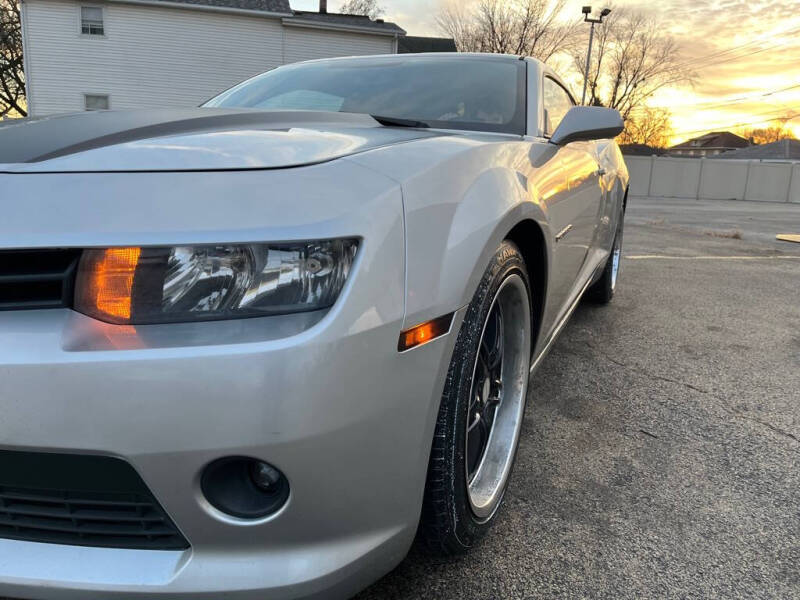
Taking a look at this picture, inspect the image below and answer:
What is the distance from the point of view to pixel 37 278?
998 mm

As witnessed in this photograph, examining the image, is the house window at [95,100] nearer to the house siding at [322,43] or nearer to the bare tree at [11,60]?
the house siding at [322,43]

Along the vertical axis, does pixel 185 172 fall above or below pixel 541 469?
above

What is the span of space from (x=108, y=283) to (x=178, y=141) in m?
0.44

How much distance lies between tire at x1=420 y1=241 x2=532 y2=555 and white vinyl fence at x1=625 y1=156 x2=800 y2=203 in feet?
96.3

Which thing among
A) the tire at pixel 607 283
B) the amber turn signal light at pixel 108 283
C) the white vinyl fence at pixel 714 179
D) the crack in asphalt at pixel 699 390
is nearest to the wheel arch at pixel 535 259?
the amber turn signal light at pixel 108 283

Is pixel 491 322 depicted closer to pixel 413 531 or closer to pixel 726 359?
pixel 413 531

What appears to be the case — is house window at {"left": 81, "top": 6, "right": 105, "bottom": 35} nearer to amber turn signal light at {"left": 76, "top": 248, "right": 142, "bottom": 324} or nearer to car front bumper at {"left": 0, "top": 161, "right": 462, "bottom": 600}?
car front bumper at {"left": 0, "top": 161, "right": 462, "bottom": 600}

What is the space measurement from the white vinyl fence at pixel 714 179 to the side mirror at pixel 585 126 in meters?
28.6

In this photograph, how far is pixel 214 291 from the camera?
3.32 feet

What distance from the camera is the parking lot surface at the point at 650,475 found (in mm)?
1500

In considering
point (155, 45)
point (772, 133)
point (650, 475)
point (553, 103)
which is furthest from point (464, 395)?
point (772, 133)

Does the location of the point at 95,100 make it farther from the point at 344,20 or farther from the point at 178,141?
the point at 178,141

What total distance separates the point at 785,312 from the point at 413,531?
13.4 ft

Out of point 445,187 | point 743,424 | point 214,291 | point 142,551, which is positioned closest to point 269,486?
point 142,551
